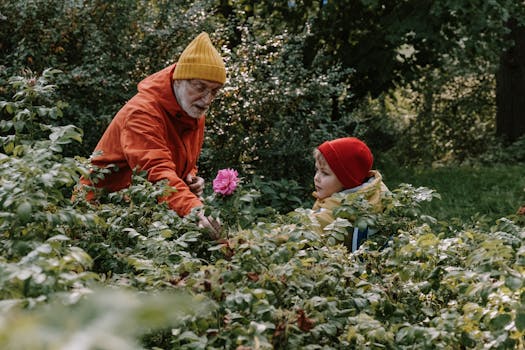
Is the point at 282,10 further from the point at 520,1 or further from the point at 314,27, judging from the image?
the point at 520,1

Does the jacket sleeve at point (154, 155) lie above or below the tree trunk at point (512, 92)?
above

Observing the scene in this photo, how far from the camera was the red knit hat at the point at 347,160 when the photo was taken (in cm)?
420

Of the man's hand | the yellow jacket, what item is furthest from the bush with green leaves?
the man's hand

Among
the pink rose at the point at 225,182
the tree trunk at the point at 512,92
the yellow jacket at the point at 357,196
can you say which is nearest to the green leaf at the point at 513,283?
the yellow jacket at the point at 357,196

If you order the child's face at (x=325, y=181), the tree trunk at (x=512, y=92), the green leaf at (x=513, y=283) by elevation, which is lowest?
the tree trunk at (x=512, y=92)

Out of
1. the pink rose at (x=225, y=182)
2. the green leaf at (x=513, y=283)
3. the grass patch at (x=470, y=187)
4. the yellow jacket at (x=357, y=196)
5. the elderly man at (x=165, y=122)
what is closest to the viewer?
the green leaf at (x=513, y=283)

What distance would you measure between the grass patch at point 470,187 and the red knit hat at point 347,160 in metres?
3.40

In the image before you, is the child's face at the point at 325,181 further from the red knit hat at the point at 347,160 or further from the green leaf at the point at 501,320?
the green leaf at the point at 501,320

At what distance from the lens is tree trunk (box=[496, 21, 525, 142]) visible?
12.3m

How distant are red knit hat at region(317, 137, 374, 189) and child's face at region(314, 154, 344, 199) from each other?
25 mm

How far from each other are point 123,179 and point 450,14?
6649mm

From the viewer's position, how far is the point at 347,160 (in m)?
4.20

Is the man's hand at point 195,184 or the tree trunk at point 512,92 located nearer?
the man's hand at point 195,184

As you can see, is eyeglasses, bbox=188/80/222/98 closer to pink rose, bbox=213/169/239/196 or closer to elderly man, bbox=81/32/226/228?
elderly man, bbox=81/32/226/228
